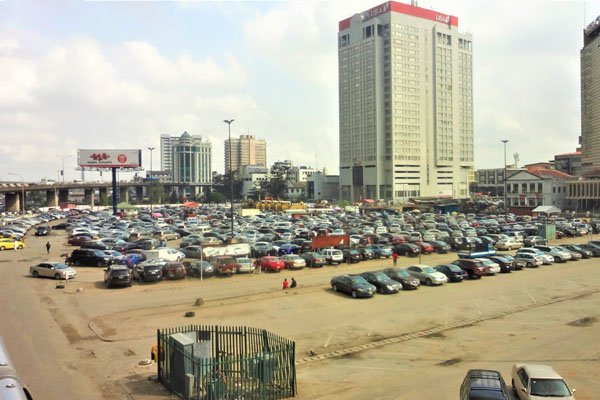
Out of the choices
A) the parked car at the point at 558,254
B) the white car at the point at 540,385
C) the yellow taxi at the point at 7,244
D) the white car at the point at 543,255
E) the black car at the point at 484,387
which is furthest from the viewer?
the yellow taxi at the point at 7,244

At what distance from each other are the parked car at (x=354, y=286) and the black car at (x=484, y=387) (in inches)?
573

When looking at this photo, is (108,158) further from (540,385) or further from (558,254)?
(540,385)

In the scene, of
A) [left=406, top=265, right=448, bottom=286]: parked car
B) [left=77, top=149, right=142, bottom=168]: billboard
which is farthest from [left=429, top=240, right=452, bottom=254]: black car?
[left=77, top=149, right=142, bottom=168]: billboard

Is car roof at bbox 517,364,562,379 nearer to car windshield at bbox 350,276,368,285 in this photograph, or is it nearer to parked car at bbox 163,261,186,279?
car windshield at bbox 350,276,368,285

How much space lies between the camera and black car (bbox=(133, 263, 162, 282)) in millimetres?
30578

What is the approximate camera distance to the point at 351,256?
3934 centimetres

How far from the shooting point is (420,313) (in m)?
22.8

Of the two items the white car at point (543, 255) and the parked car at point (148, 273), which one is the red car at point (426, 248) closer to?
the white car at point (543, 255)

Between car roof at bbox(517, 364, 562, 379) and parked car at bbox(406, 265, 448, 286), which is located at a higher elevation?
car roof at bbox(517, 364, 562, 379)

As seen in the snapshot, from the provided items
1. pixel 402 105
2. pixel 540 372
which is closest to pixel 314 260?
pixel 540 372

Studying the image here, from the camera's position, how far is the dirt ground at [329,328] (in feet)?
45.9

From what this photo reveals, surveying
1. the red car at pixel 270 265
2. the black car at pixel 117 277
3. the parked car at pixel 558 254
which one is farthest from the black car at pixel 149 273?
the parked car at pixel 558 254

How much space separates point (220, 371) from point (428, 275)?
2043cm

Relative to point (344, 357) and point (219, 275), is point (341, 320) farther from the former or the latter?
point (219, 275)
